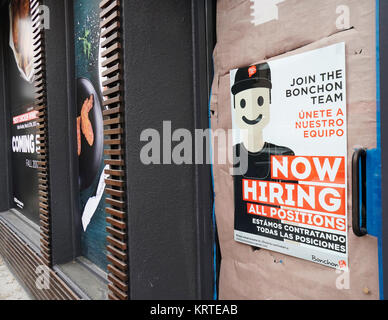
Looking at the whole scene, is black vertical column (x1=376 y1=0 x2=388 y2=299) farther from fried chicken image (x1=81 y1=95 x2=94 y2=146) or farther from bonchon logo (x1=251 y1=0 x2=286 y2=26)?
fried chicken image (x1=81 y1=95 x2=94 y2=146)

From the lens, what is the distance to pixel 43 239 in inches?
115

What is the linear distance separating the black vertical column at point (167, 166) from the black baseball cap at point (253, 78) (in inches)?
10.4

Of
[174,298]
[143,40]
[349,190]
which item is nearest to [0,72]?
[143,40]

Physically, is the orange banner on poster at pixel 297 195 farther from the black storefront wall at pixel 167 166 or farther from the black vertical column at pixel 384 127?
the black storefront wall at pixel 167 166

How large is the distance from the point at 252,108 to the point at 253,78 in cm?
16

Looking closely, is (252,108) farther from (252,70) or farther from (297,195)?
(297,195)

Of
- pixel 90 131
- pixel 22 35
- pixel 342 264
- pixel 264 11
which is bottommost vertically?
pixel 342 264

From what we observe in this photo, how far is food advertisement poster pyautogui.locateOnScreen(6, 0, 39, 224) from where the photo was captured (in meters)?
3.92

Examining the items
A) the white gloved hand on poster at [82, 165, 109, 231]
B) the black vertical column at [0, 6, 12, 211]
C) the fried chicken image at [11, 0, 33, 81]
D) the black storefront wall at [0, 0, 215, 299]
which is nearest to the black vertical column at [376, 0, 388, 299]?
the black storefront wall at [0, 0, 215, 299]

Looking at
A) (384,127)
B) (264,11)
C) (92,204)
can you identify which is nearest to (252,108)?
(264,11)

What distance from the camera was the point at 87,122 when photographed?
2.73 metres

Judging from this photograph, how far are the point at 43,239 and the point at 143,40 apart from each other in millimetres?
2181

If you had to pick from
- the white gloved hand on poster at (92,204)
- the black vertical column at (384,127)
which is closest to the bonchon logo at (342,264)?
the black vertical column at (384,127)
